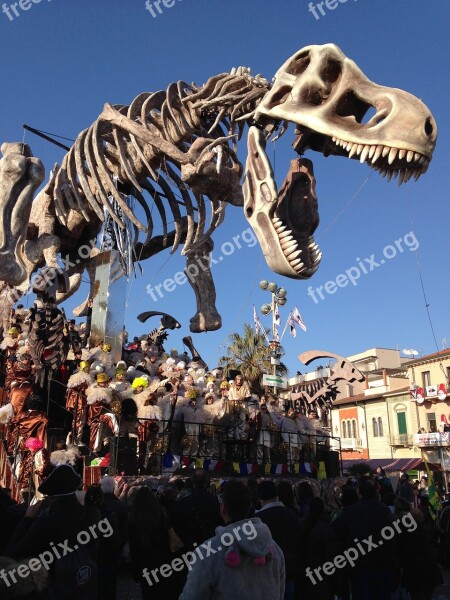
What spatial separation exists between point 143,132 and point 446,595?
28.3 ft

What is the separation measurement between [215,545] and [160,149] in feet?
27.8

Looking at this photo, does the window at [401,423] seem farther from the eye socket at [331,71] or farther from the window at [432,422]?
the eye socket at [331,71]

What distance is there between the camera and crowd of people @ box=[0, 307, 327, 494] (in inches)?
382

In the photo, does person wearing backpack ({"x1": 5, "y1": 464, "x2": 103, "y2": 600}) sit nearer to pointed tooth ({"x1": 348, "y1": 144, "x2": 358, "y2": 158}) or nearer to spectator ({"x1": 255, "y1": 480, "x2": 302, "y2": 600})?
spectator ({"x1": 255, "y1": 480, "x2": 302, "y2": 600})

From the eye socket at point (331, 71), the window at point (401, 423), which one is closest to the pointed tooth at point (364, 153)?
the eye socket at point (331, 71)

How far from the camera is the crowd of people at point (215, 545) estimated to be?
2.58 m

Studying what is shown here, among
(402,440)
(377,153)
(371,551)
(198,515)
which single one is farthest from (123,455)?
(402,440)

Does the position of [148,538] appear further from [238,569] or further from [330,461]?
[330,461]

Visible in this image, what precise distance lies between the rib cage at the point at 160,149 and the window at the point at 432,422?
3289 cm

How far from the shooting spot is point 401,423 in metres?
41.9

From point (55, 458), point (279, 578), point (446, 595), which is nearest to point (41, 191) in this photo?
point (55, 458)

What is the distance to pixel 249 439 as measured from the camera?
1095cm

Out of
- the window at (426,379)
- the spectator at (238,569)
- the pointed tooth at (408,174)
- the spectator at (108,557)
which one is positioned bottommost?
the spectator at (108,557)

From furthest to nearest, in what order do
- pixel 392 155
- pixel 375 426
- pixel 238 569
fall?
pixel 375 426, pixel 392 155, pixel 238 569
